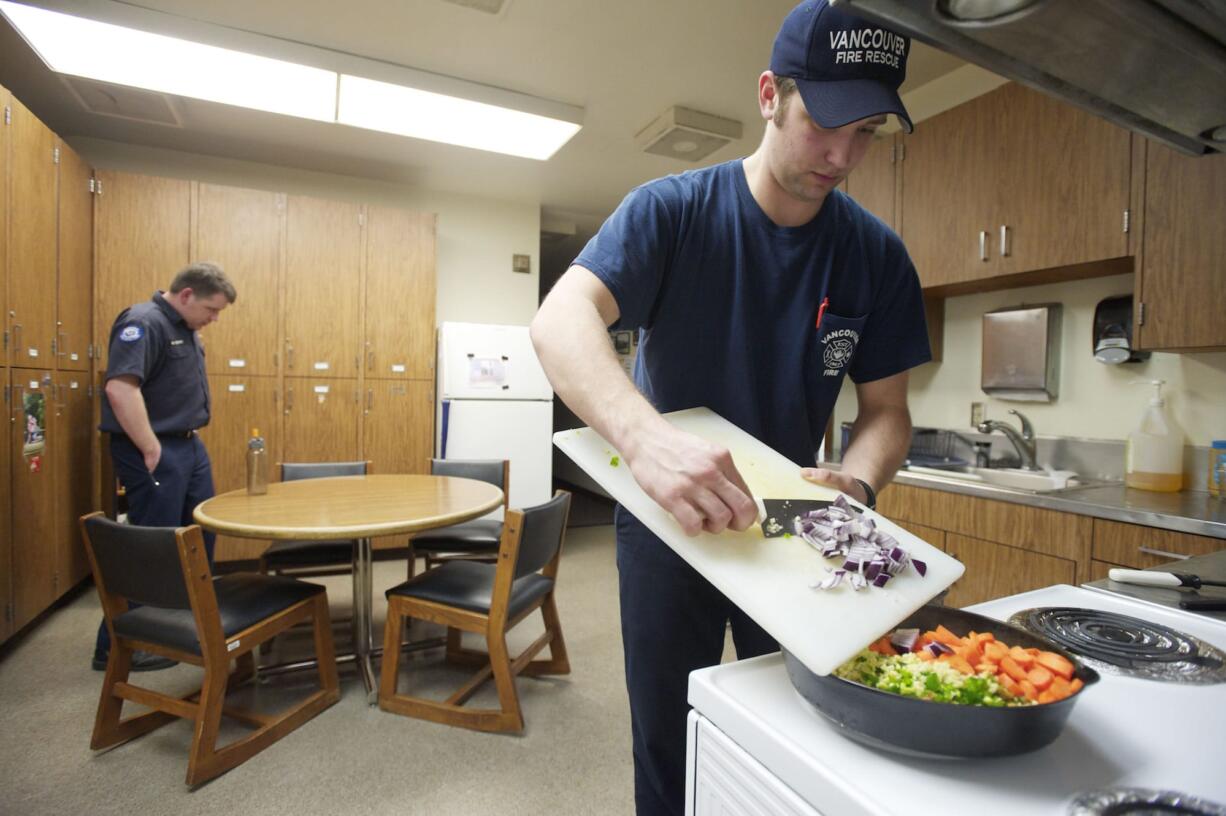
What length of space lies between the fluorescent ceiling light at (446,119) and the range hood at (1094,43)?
3.03 metres

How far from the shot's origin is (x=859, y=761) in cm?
54

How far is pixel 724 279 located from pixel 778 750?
2.25 ft

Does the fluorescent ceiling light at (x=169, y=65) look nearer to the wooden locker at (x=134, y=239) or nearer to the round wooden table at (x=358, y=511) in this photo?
the wooden locker at (x=134, y=239)

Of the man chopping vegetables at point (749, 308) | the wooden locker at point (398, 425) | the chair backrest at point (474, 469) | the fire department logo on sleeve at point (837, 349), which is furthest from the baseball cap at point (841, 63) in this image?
the wooden locker at point (398, 425)

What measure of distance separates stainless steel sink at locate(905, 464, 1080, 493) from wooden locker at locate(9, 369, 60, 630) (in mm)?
3936

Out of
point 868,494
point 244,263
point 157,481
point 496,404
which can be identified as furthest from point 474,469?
point 868,494

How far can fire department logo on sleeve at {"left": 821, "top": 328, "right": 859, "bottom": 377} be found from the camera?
3.40 feet

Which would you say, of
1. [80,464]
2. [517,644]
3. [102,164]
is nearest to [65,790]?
[517,644]

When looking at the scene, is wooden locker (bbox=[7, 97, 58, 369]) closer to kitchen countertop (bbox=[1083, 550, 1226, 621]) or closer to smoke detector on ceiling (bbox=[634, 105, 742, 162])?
smoke detector on ceiling (bbox=[634, 105, 742, 162])

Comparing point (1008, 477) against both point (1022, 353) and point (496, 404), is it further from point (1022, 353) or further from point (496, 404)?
point (496, 404)

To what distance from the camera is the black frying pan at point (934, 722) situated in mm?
496

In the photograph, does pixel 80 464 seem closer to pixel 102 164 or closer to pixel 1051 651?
pixel 102 164

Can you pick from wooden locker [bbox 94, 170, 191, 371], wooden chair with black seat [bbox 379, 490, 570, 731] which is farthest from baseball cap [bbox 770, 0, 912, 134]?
wooden locker [bbox 94, 170, 191, 371]

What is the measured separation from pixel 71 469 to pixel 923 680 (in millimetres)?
4178
